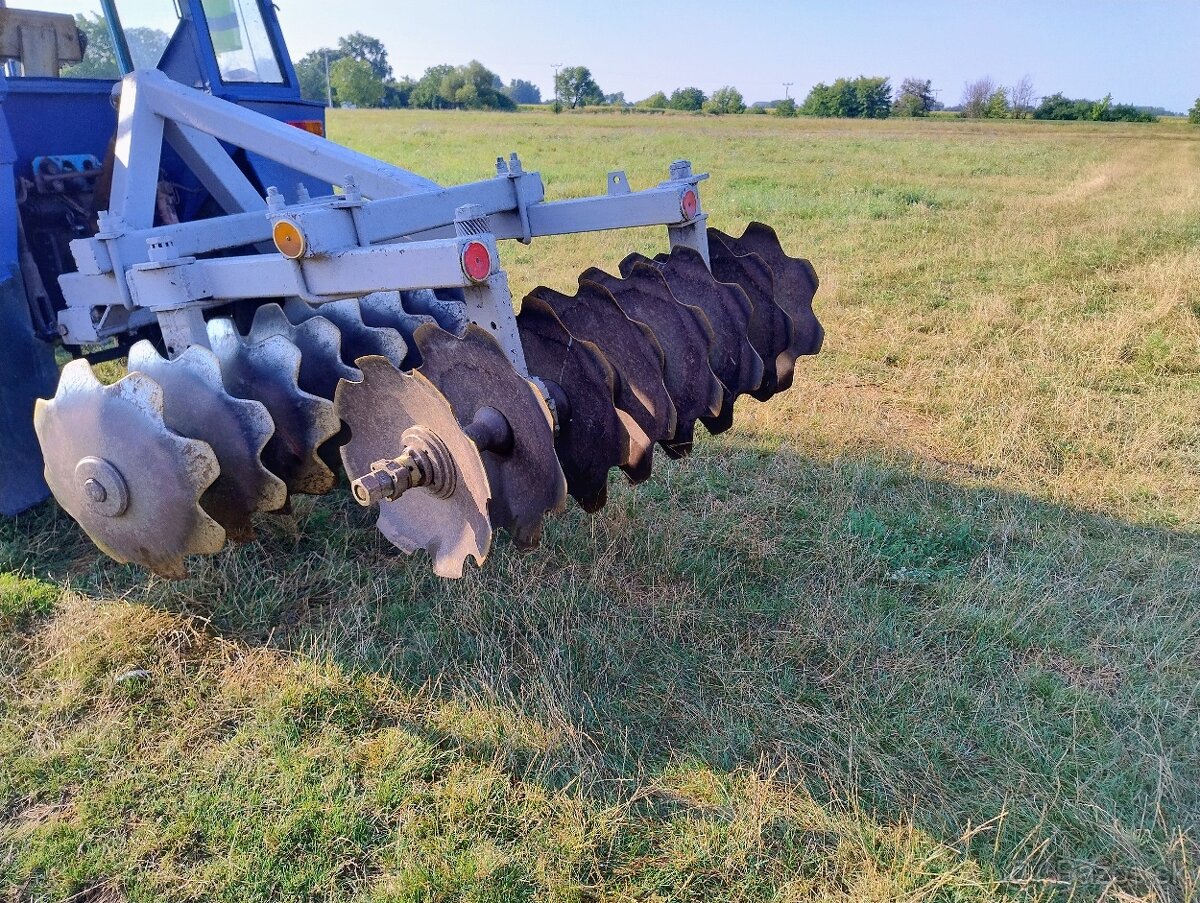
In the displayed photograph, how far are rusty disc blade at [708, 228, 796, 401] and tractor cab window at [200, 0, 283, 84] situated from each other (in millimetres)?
2725

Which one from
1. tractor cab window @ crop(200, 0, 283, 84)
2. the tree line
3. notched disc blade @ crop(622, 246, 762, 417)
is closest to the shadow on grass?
notched disc blade @ crop(622, 246, 762, 417)

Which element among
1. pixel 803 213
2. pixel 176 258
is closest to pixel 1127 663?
pixel 176 258

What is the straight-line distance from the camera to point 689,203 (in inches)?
132

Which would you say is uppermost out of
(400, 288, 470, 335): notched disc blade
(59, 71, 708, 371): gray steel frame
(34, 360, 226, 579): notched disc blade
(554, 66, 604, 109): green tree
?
(59, 71, 708, 371): gray steel frame

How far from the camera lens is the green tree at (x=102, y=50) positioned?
3926 millimetres

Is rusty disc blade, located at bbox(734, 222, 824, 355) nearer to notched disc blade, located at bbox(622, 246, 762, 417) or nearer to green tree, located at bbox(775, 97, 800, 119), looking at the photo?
notched disc blade, located at bbox(622, 246, 762, 417)

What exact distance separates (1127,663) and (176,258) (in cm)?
366

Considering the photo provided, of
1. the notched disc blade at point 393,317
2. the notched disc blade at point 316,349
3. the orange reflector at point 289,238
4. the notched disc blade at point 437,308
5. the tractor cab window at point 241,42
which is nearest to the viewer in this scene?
the orange reflector at point 289,238

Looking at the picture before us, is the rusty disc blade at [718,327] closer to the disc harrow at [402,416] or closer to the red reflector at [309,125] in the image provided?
the disc harrow at [402,416]

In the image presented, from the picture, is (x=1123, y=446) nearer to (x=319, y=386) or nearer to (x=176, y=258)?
(x=319, y=386)

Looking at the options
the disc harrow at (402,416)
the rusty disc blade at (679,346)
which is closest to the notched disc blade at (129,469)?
the disc harrow at (402,416)

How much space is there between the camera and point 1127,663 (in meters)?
3.16

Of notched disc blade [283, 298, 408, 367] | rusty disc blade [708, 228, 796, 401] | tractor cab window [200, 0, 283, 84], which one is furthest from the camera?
tractor cab window [200, 0, 283, 84]

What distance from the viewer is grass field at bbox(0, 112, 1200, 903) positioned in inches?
93.9
